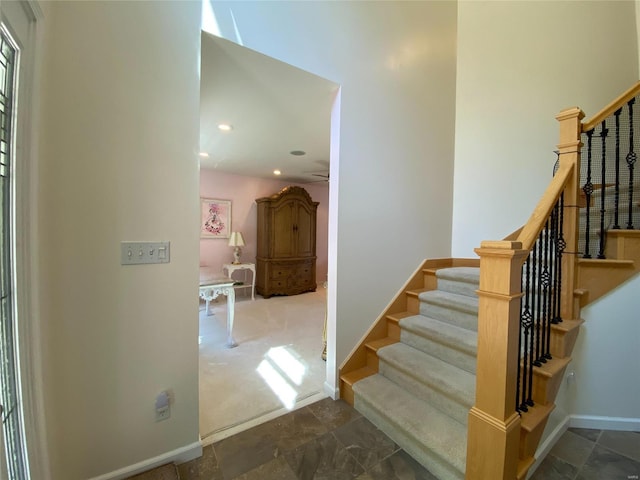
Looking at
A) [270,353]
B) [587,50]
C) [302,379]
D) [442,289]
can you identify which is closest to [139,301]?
[302,379]

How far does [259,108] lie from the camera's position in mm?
2350

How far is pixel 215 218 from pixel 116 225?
12.4 ft

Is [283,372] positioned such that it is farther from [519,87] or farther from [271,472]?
[519,87]

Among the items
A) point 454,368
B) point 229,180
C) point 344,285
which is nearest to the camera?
point 454,368

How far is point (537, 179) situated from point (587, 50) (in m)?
1.36

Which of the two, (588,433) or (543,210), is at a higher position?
(543,210)

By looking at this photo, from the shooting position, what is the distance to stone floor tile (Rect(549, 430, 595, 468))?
1.50 meters

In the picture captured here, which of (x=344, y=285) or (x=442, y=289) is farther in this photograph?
(x=442, y=289)

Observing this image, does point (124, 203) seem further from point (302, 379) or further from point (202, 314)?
point (202, 314)

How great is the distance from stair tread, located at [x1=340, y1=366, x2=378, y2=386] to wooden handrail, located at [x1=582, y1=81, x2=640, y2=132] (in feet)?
7.28

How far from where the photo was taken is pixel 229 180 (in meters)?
4.99

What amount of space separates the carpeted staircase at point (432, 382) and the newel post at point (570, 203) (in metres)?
0.53

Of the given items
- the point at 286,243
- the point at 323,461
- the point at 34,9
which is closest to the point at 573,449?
the point at 323,461

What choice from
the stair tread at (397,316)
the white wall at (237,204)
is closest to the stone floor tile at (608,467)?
the stair tread at (397,316)
